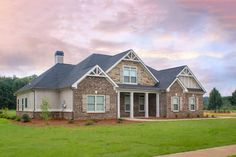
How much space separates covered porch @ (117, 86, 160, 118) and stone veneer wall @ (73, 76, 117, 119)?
2554 millimetres

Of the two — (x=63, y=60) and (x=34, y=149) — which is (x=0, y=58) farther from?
(x=34, y=149)

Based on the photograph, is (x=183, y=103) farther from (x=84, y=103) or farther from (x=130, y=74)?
(x=84, y=103)

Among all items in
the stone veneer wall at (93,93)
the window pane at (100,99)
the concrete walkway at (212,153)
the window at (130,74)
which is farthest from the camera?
the window at (130,74)

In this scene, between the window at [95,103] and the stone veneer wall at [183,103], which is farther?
the stone veneer wall at [183,103]

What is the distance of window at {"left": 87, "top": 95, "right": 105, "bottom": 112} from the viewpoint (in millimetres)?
30378

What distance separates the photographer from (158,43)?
1125 inches

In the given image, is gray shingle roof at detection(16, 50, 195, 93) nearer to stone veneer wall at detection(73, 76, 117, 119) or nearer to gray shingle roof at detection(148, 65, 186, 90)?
gray shingle roof at detection(148, 65, 186, 90)

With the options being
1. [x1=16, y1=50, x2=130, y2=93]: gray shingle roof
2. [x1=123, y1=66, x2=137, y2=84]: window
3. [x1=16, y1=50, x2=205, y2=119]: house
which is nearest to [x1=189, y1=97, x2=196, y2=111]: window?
[x1=16, y1=50, x2=205, y2=119]: house

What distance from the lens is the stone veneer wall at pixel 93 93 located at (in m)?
29.5

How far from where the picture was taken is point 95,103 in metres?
30.6

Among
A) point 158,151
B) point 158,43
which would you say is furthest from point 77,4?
point 158,151

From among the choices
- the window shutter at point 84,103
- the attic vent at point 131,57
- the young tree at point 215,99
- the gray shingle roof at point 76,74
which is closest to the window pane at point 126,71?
the attic vent at point 131,57

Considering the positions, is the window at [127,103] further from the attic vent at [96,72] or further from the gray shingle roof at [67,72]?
the attic vent at [96,72]

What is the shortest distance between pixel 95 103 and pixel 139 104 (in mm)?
8141
